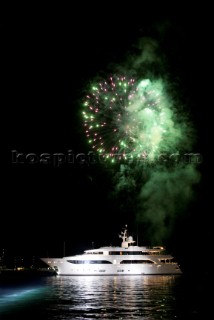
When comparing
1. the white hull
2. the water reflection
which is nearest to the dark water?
the water reflection

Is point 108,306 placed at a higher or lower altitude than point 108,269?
higher

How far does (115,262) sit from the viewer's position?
79875mm

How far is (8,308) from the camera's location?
34.8 m

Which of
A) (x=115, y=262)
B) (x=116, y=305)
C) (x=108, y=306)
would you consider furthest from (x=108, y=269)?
(x=108, y=306)

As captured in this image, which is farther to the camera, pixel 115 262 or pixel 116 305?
pixel 115 262

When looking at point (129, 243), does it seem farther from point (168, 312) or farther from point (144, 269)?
point (168, 312)

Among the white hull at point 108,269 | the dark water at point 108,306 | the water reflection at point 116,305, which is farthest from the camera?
the white hull at point 108,269

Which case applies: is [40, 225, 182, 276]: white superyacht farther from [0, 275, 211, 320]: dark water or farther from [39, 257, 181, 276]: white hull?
[0, 275, 211, 320]: dark water

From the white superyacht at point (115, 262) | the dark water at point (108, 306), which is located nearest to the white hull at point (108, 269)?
the white superyacht at point (115, 262)

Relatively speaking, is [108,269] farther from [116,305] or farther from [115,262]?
[116,305]

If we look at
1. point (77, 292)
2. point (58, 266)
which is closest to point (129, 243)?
point (58, 266)

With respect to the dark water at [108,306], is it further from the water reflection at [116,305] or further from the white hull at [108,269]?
the white hull at [108,269]

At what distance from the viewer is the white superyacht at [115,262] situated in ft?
259

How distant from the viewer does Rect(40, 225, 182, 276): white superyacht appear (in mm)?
79062
